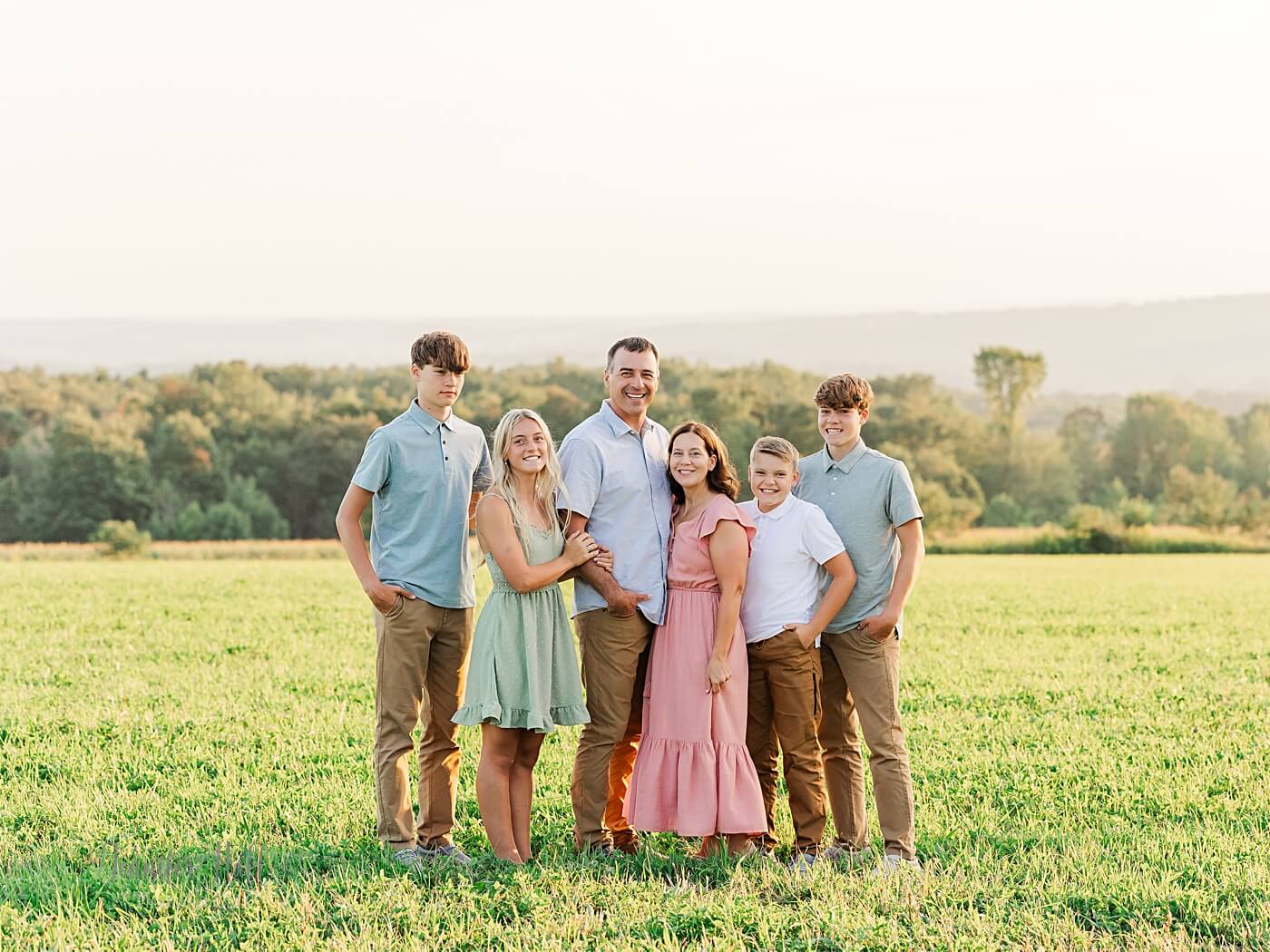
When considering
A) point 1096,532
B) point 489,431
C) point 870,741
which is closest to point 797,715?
point 870,741

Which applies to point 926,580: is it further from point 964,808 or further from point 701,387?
point 701,387

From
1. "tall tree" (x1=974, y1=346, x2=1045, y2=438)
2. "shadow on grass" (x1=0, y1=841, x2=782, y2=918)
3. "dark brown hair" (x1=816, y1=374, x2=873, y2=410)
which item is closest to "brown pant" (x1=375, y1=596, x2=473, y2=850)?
"shadow on grass" (x1=0, y1=841, x2=782, y2=918)

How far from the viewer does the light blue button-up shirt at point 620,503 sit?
693 centimetres

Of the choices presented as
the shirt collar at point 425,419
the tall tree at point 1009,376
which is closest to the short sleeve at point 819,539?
the shirt collar at point 425,419

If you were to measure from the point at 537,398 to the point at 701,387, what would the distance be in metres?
10.4

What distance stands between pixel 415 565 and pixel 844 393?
249 centimetres

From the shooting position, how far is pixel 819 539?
6.85 m

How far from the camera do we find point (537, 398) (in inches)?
2852

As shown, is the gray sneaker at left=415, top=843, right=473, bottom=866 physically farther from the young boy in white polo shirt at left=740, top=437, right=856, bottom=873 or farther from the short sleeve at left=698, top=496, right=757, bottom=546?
the short sleeve at left=698, top=496, right=757, bottom=546

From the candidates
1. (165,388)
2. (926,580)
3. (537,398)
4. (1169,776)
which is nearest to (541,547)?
(1169,776)

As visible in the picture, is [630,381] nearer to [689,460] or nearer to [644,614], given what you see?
[689,460]

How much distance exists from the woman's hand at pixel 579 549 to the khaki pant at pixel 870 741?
1.39 meters

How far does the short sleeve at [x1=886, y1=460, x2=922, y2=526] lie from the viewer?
6871mm

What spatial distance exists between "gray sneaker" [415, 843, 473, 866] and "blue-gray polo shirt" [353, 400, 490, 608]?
1.31 meters
